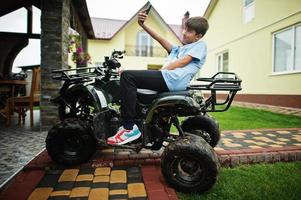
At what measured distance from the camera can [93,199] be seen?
7.91ft

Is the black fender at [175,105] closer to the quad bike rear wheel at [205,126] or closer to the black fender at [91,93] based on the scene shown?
the black fender at [91,93]

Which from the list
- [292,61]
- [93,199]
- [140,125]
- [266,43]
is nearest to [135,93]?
[140,125]

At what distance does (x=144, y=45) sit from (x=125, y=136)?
22168mm

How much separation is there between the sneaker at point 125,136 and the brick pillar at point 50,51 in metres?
2.96

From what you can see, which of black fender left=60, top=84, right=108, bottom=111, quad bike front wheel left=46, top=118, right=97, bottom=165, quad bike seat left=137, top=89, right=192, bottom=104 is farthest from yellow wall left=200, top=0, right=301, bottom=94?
quad bike front wheel left=46, top=118, right=97, bottom=165

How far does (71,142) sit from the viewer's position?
3.19 metres

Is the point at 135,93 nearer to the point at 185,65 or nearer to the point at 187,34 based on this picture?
the point at 185,65

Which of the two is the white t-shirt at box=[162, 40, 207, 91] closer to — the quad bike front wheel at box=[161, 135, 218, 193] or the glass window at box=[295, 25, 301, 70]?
the quad bike front wheel at box=[161, 135, 218, 193]

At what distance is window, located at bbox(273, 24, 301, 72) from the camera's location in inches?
375

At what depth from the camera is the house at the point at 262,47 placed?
380 inches

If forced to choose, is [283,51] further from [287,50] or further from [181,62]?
[181,62]

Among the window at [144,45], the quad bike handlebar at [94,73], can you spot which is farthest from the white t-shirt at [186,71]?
the window at [144,45]

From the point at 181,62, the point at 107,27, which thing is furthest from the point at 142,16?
the point at 107,27

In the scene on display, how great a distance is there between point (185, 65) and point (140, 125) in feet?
2.58
